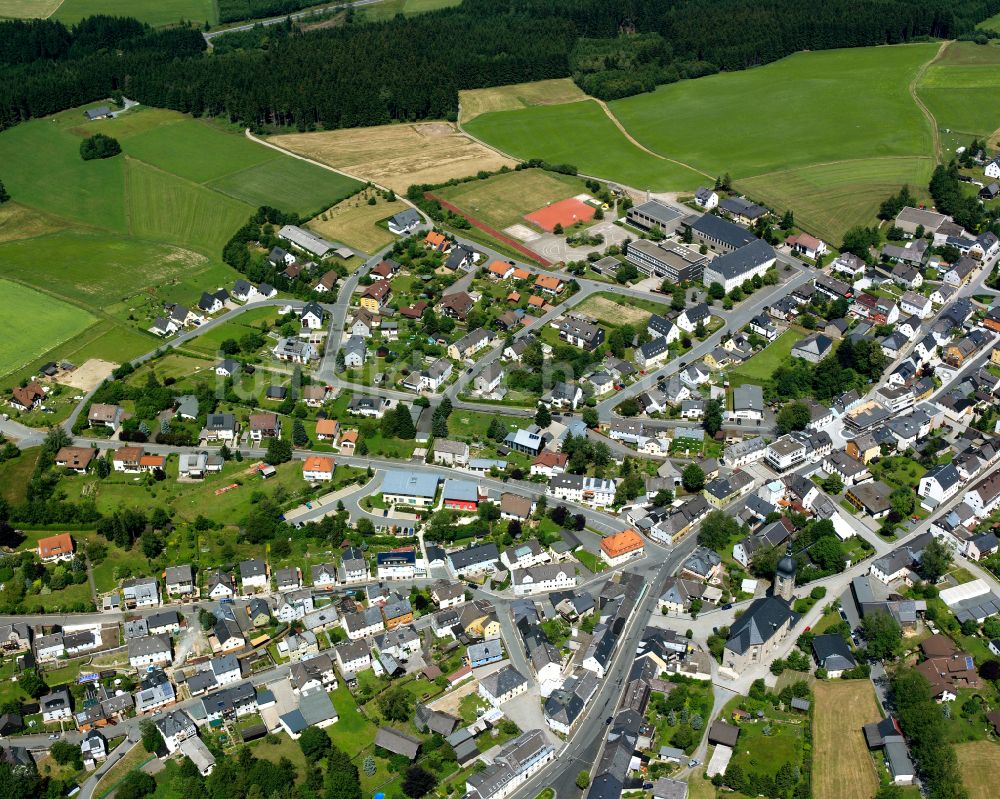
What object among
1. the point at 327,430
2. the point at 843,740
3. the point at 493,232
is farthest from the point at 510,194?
the point at 843,740

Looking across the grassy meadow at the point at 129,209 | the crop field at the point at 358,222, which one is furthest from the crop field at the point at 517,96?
the grassy meadow at the point at 129,209

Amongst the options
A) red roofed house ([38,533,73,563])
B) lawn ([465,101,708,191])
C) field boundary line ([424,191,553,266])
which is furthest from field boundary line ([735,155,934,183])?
red roofed house ([38,533,73,563])

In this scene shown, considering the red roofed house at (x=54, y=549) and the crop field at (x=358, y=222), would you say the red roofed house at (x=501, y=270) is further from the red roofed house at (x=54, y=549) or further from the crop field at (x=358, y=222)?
the red roofed house at (x=54, y=549)

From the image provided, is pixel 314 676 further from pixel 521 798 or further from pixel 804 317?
pixel 804 317

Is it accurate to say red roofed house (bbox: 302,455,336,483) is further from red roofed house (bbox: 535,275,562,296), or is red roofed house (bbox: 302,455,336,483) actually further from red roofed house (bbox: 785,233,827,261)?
red roofed house (bbox: 785,233,827,261)

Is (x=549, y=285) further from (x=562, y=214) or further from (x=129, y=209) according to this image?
(x=129, y=209)

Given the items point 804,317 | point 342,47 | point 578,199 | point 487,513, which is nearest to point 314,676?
point 487,513

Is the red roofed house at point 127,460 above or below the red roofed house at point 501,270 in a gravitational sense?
below
